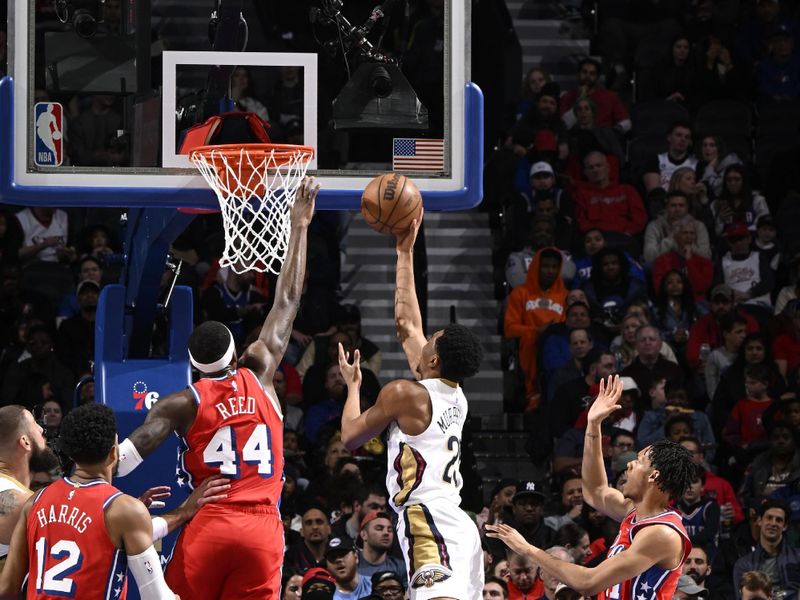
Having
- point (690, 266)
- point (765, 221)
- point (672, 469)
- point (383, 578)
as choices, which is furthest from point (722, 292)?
point (672, 469)

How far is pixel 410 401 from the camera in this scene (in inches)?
255

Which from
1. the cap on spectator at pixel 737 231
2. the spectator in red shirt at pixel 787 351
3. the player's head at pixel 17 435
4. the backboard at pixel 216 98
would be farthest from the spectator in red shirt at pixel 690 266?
the player's head at pixel 17 435

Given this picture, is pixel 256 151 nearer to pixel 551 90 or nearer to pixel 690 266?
pixel 690 266

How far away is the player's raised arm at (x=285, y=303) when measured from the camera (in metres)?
6.77

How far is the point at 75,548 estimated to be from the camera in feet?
18.8

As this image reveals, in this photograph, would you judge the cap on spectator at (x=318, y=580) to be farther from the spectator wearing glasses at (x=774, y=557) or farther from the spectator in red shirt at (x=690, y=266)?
the spectator in red shirt at (x=690, y=266)

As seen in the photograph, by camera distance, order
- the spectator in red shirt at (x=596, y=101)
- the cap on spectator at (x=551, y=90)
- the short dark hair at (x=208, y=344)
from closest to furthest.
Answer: the short dark hair at (x=208, y=344) → the cap on spectator at (x=551, y=90) → the spectator in red shirt at (x=596, y=101)

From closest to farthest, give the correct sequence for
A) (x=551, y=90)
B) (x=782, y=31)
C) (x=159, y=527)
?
1. (x=159, y=527)
2. (x=551, y=90)
3. (x=782, y=31)

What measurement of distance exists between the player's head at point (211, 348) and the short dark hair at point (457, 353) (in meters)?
0.90

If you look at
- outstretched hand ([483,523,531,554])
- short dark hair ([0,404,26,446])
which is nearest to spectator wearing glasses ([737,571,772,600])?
Result: outstretched hand ([483,523,531,554])

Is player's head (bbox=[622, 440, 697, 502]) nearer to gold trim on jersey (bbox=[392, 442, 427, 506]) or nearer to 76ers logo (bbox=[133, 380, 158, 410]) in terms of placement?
gold trim on jersey (bbox=[392, 442, 427, 506])

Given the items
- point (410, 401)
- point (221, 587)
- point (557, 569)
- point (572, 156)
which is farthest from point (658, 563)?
point (572, 156)

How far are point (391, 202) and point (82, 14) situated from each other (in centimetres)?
180

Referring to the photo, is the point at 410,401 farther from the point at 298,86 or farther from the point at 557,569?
the point at 298,86
